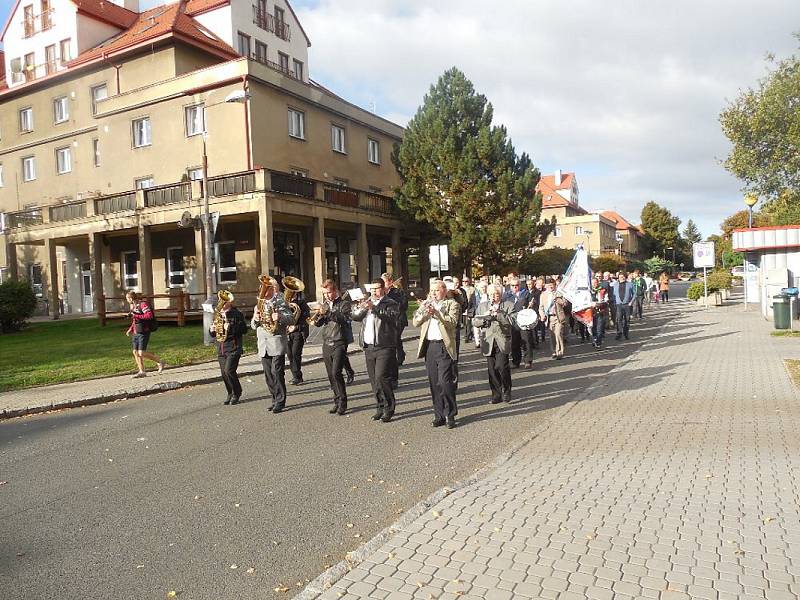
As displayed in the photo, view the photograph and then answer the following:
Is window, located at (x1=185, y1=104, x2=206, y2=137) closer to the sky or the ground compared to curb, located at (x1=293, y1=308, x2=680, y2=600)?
closer to the sky

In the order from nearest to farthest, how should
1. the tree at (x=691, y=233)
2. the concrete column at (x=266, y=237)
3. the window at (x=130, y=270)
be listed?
1. the concrete column at (x=266, y=237)
2. the window at (x=130, y=270)
3. the tree at (x=691, y=233)

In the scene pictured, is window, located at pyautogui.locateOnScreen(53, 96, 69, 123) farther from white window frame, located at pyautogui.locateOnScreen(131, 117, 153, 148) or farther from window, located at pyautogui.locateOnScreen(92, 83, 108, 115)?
white window frame, located at pyautogui.locateOnScreen(131, 117, 153, 148)

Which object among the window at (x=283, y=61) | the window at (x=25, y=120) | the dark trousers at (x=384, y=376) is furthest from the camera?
the window at (x=25, y=120)

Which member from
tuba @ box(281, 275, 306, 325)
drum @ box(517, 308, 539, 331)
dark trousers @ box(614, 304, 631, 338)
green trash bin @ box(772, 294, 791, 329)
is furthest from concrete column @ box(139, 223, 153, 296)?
green trash bin @ box(772, 294, 791, 329)

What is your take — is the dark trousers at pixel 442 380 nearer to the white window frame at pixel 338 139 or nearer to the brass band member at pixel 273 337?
the brass band member at pixel 273 337

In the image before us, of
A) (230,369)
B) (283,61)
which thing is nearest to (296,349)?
(230,369)

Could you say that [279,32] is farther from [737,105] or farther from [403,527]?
[403,527]

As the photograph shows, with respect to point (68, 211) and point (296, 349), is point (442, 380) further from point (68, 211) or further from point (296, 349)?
point (68, 211)

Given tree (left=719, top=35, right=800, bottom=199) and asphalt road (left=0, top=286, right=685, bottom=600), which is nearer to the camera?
asphalt road (left=0, top=286, right=685, bottom=600)

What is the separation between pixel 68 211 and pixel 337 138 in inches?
486

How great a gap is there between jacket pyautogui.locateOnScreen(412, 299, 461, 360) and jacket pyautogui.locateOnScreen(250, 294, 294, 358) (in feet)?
7.41

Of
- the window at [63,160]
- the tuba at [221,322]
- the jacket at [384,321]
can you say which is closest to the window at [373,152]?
the window at [63,160]

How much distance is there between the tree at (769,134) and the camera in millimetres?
26250

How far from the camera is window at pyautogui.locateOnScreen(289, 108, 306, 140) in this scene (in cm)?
2711
